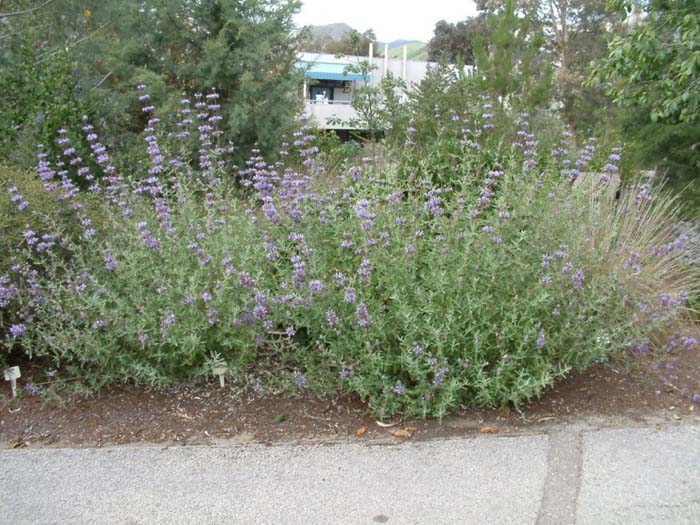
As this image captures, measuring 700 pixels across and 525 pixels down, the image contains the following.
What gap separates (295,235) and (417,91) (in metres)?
6.57

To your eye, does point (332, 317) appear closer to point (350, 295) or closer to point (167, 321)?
point (350, 295)

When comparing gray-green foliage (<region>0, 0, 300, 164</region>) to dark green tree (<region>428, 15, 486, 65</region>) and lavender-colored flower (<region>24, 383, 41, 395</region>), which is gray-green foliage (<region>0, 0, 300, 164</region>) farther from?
dark green tree (<region>428, 15, 486, 65</region>)

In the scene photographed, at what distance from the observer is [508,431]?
11.2ft

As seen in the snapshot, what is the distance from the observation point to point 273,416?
3.57 meters

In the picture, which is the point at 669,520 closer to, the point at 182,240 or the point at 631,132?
the point at 182,240

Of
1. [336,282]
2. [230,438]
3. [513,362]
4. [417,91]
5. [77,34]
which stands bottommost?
[230,438]

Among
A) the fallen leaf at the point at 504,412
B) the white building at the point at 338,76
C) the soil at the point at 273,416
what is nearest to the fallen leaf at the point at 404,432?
the soil at the point at 273,416

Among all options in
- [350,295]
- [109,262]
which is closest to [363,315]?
[350,295]

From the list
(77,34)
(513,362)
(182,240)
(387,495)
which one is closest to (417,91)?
(77,34)

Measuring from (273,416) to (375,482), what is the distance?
833mm

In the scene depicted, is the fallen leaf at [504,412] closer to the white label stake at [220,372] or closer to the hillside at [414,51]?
the white label stake at [220,372]

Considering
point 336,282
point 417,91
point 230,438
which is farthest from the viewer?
point 417,91

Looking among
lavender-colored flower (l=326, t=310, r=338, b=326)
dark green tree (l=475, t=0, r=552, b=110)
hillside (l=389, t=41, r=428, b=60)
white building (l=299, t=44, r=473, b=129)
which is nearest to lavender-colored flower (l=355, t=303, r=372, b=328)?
lavender-colored flower (l=326, t=310, r=338, b=326)

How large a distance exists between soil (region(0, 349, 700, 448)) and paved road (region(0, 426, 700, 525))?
12 cm
